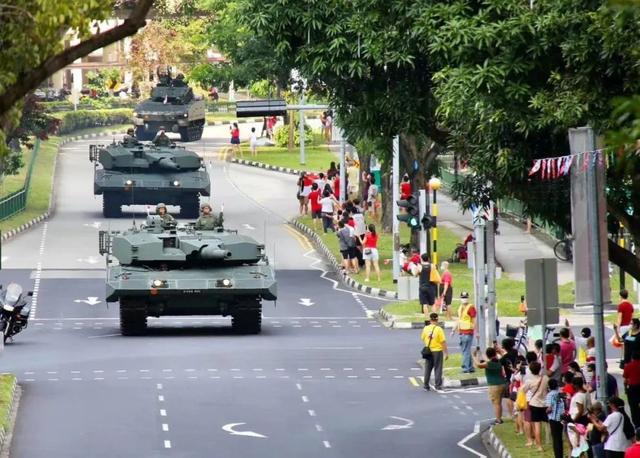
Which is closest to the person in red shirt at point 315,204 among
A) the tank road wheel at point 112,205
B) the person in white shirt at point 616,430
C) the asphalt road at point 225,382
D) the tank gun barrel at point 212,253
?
the tank road wheel at point 112,205

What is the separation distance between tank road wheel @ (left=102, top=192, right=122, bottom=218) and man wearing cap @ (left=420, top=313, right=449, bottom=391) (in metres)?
29.0

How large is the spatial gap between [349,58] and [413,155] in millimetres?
21527

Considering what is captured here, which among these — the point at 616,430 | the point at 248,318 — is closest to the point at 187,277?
the point at 248,318

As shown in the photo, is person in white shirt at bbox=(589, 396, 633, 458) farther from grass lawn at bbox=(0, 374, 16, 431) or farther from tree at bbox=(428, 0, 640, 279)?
grass lawn at bbox=(0, 374, 16, 431)

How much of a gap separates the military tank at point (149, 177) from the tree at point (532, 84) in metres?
32.3

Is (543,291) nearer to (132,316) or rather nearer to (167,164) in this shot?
(132,316)

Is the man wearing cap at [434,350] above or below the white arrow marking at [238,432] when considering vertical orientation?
above

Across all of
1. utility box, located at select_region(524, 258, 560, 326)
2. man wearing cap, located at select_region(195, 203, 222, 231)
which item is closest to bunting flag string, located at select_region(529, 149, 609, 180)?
utility box, located at select_region(524, 258, 560, 326)

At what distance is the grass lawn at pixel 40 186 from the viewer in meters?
60.3

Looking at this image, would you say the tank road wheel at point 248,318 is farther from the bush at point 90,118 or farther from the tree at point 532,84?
the bush at point 90,118

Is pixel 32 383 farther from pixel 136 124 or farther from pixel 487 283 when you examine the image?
pixel 136 124

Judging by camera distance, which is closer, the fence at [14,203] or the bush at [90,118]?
the fence at [14,203]

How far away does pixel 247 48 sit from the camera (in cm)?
5934

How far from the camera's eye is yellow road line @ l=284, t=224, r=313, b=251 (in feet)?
185
